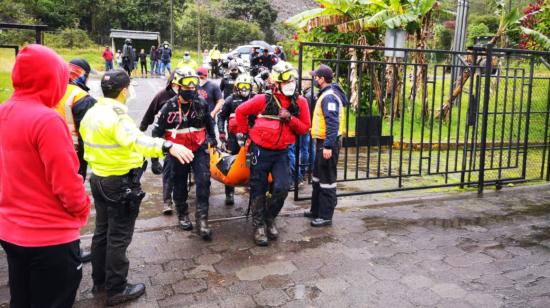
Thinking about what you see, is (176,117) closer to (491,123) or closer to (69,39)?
(491,123)

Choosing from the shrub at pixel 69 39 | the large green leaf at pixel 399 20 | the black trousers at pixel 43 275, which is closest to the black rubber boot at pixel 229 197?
the black trousers at pixel 43 275

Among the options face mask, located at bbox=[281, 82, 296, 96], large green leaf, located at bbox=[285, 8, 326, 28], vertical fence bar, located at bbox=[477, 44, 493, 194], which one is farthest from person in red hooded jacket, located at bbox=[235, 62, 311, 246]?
large green leaf, located at bbox=[285, 8, 326, 28]

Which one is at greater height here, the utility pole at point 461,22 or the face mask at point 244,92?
the utility pole at point 461,22

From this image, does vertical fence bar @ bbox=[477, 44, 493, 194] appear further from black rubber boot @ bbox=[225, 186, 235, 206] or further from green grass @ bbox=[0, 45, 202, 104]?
green grass @ bbox=[0, 45, 202, 104]

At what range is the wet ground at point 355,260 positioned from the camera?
4277 millimetres

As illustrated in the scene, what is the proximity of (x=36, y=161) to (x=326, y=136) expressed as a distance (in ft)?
12.5

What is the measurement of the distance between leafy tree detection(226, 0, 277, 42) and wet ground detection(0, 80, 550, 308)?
48086 millimetres

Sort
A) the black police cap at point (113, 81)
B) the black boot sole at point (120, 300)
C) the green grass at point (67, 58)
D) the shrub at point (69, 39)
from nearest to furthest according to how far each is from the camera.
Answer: the black police cap at point (113, 81)
the black boot sole at point (120, 300)
the green grass at point (67, 58)
the shrub at point (69, 39)

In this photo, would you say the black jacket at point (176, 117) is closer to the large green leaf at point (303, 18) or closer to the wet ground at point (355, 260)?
the wet ground at point (355, 260)

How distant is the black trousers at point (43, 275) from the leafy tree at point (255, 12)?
169ft

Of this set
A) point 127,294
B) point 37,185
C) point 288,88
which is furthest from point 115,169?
point 288,88

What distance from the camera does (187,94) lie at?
556 cm

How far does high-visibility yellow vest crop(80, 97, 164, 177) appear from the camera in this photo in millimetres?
3648

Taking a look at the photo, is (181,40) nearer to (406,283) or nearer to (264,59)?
(264,59)
